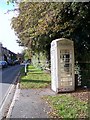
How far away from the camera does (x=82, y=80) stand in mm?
18203

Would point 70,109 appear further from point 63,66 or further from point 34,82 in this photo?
point 34,82

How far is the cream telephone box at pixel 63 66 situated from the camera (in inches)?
656

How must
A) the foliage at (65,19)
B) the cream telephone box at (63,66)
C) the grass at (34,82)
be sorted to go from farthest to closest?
the grass at (34,82) → the cream telephone box at (63,66) → the foliage at (65,19)

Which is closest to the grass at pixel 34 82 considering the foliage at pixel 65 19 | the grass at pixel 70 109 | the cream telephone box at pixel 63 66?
the foliage at pixel 65 19

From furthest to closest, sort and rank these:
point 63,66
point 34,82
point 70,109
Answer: point 34,82, point 63,66, point 70,109

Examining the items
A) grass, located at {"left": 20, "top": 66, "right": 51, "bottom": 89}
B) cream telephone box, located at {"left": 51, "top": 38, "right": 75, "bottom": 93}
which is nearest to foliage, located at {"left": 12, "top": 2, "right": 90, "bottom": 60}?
cream telephone box, located at {"left": 51, "top": 38, "right": 75, "bottom": 93}

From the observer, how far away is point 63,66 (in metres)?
16.8

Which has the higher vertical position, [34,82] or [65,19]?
[65,19]

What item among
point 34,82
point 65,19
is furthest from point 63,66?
point 34,82

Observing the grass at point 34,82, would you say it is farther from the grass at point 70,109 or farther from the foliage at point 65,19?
the grass at point 70,109

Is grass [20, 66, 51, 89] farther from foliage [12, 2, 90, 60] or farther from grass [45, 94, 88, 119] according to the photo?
grass [45, 94, 88, 119]

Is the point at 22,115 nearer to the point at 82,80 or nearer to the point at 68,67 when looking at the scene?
the point at 68,67

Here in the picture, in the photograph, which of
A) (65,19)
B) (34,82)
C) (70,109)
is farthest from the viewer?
(34,82)

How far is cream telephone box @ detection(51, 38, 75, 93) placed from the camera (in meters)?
16.7
